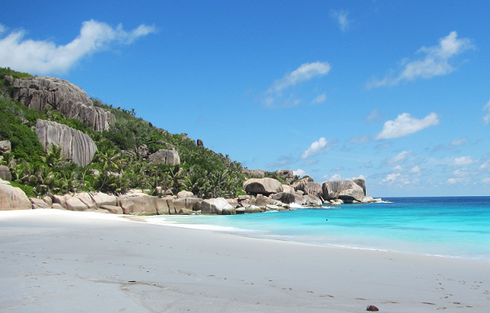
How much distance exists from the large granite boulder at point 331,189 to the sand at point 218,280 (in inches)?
2883

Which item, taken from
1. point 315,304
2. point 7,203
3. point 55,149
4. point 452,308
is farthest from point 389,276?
point 55,149

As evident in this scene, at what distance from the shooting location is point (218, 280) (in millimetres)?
5859

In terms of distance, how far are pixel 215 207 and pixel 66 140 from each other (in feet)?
79.9

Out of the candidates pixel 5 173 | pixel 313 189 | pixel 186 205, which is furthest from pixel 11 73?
pixel 313 189

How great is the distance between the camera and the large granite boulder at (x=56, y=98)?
5675cm

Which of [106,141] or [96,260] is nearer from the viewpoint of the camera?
[96,260]

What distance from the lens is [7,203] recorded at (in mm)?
22500

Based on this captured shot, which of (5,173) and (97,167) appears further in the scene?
(97,167)

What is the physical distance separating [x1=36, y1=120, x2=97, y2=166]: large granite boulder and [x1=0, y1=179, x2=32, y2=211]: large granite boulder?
20.1 meters

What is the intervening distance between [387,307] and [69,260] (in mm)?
6686

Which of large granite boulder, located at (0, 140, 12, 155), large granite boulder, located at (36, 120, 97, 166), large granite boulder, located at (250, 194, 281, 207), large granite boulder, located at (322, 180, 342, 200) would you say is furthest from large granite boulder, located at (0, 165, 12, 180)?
large granite boulder, located at (322, 180, 342, 200)

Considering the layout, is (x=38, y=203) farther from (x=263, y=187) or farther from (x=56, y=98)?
(x=263, y=187)

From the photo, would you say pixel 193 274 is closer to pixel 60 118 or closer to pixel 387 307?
pixel 387 307

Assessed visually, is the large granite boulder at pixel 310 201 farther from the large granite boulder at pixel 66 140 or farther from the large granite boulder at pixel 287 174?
the large granite boulder at pixel 66 140
